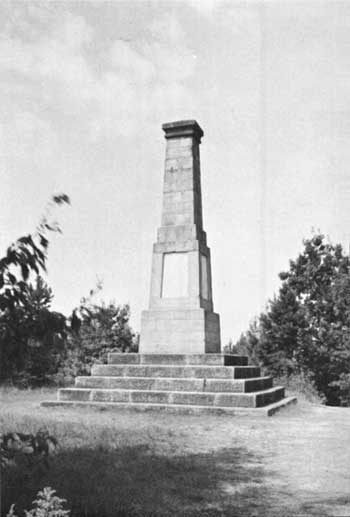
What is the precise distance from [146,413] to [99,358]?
853 centimetres

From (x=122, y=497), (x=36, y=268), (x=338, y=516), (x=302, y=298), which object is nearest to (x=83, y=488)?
(x=122, y=497)

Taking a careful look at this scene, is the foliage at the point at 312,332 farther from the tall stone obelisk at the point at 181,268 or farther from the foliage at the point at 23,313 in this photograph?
the foliage at the point at 23,313

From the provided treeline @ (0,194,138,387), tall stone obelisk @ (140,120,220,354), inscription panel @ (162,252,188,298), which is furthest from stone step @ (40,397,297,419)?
treeline @ (0,194,138,387)

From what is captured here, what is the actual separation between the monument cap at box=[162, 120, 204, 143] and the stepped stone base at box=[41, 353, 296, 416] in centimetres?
582

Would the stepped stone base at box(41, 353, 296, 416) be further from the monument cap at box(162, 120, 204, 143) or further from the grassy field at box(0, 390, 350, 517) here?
the monument cap at box(162, 120, 204, 143)

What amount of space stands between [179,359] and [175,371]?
0.53 metres

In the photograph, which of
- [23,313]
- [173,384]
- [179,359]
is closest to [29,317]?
[23,313]

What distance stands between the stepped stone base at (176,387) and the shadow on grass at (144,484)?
4200 millimetres

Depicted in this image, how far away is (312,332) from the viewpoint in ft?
92.6

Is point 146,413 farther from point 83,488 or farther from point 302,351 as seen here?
point 302,351

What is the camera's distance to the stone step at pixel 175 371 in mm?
10586

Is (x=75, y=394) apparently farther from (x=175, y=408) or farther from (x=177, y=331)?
(x=177, y=331)

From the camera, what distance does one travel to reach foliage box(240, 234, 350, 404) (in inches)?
1073

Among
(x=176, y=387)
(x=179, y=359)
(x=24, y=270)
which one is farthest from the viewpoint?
(x=179, y=359)
